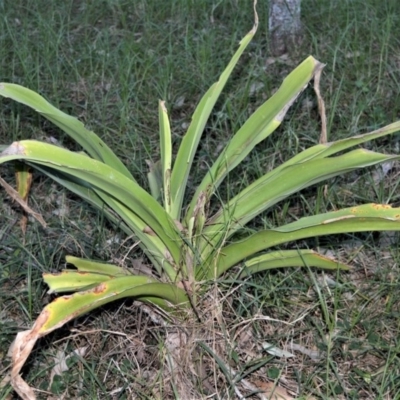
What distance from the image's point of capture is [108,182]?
1961 millimetres

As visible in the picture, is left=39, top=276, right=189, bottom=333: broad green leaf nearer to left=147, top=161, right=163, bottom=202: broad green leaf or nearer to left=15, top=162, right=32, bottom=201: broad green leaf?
left=147, top=161, right=163, bottom=202: broad green leaf

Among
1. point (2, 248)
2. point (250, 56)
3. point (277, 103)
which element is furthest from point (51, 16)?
point (277, 103)

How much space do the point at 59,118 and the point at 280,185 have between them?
675 mm

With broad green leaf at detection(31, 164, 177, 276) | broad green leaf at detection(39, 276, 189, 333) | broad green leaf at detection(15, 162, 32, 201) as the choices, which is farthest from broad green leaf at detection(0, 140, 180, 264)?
broad green leaf at detection(15, 162, 32, 201)

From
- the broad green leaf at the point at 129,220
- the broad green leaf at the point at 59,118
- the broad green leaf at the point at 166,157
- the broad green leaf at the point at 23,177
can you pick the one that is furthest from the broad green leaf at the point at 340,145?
the broad green leaf at the point at 23,177

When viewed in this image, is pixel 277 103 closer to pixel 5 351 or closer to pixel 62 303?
pixel 62 303

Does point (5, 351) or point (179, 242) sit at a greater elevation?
point (179, 242)

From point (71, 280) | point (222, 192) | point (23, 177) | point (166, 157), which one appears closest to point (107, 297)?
point (71, 280)

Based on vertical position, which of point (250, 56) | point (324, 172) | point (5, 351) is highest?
point (324, 172)

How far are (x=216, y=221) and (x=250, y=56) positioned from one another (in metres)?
1.67

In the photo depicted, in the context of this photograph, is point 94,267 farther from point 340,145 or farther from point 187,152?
point 340,145

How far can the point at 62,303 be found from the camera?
179cm

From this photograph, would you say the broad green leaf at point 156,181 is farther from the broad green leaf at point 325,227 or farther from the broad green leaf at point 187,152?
the broad green leaf at point 325,227

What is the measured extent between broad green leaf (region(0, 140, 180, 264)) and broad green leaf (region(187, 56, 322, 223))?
0.13m
